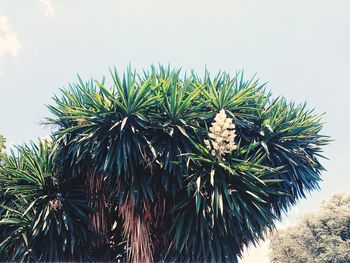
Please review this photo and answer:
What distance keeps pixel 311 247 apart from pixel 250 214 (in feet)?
41.0

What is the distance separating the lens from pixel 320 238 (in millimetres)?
16453

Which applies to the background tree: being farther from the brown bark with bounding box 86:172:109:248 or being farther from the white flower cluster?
the white flower cluster

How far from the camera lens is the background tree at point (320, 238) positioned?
15414 mm

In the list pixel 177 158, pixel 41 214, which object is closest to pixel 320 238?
pixel 177 158

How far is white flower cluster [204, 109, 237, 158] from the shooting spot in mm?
5195

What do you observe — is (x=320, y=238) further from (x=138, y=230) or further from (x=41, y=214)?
(x=41, y=214)

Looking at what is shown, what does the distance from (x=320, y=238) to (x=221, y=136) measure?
13.1 m

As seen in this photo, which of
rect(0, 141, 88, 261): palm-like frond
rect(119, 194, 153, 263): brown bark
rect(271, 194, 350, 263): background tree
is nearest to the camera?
rect(119, 194, 153, 263): brown bark

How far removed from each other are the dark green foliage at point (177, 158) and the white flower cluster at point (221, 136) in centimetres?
19

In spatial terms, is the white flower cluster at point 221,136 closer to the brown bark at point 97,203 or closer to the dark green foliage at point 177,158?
the dark green foliage at point 177,158

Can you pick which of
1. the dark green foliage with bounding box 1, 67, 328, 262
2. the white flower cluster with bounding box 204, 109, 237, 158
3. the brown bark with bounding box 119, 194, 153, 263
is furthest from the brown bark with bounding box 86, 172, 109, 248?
the white flower cluster with bounding box 204, 109, 237, 158

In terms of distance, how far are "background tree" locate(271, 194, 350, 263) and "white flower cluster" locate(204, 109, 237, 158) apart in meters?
11.6

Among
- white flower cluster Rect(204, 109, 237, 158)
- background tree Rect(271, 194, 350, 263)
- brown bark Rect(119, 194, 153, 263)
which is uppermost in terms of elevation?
background tree Rect(271, 194, 350, 263)

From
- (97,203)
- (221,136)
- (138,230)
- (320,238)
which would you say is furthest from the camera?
(320,238)
